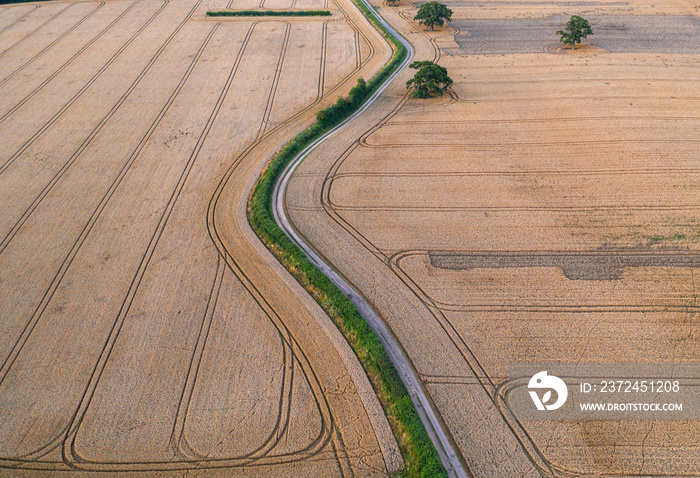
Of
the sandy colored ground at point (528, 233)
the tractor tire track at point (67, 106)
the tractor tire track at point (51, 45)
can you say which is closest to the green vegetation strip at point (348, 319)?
the sandy colored ground at point (528, 233)

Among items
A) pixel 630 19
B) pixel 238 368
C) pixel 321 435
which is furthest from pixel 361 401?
pixel 630 19

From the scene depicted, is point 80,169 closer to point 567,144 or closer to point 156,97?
point 156,97

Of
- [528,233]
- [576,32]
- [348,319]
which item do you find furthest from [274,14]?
[348,319]

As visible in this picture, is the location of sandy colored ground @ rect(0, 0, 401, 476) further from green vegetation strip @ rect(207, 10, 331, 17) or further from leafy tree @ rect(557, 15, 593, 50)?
leafy tree @ rect(557, 15, 593, 50)

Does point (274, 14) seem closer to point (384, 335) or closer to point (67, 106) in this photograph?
point (67, 106)

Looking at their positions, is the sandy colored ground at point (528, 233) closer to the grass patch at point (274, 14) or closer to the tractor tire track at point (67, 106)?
the tractor tire track at point (67, 106)
